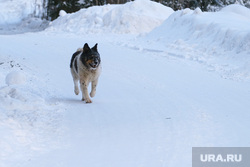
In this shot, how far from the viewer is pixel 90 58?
7.64 m

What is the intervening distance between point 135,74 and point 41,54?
611 cm

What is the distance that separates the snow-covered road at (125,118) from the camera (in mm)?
4977

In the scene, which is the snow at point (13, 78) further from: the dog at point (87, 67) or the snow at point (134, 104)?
the dog at point (87, 67)

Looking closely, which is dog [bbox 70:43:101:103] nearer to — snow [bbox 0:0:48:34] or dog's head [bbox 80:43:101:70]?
dog's head [bbox 80:43:101:70]

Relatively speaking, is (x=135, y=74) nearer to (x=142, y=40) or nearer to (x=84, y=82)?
(x=84, y=82)

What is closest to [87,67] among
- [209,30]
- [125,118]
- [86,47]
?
[86,47]

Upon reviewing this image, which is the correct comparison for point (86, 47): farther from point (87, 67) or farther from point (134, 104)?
point (134, 104)

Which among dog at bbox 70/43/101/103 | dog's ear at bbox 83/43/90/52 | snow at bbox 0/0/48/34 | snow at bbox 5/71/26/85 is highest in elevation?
dog's ear at bbox 83/43/90/52

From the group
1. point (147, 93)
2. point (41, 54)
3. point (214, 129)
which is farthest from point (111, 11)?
point (214, 129)

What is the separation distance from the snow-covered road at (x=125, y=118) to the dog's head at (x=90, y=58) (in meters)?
0.89

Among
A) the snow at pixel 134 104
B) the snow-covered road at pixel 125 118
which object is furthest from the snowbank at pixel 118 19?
the snow-covered road at pixel 125 118

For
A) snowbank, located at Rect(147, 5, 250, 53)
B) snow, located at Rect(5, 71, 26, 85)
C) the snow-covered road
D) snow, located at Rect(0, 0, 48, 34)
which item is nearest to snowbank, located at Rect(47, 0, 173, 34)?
snowbank, located at Rect(147, 5, 250, 53)

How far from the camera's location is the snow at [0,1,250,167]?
509 cm

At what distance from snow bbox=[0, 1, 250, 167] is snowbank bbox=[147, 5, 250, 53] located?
6 cm
